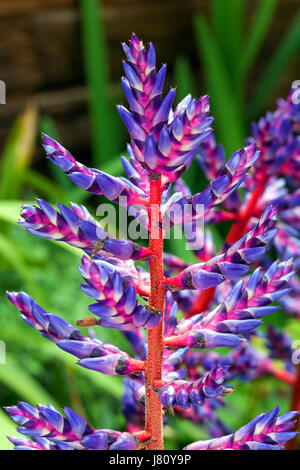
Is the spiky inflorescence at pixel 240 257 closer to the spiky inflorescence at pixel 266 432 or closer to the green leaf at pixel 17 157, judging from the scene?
the spiky inflorescence at pixel 266 432

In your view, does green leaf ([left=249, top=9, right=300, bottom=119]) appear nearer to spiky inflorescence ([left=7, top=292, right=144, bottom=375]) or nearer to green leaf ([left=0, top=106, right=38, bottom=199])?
green leaf ([left=0, top=106, right=38, bottom=199])

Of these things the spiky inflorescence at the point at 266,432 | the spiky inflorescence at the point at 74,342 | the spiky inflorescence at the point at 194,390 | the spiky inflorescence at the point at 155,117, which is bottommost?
the spiky inflorescence at the point at 266,432

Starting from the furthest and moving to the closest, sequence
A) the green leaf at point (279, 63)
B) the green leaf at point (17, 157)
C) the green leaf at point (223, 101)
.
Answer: the green leaf at point (279, 63) → the green leaf at point (223, 101) → the green leaf at point (17, 157)

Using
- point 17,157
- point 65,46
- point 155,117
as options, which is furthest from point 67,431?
point 65,46

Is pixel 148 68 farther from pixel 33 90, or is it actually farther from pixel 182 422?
pixel 33 90

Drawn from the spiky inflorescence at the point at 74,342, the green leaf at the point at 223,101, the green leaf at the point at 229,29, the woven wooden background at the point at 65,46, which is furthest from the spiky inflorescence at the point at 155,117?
the woven wooden background at the point at 65,46

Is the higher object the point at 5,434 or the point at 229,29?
the point at 229,29

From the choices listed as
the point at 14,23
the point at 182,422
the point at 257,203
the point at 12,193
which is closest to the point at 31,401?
the point at 182,422

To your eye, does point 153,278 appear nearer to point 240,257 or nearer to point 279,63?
point 240,257

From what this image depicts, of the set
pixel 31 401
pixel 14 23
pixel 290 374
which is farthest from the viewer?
pixel 14 23
